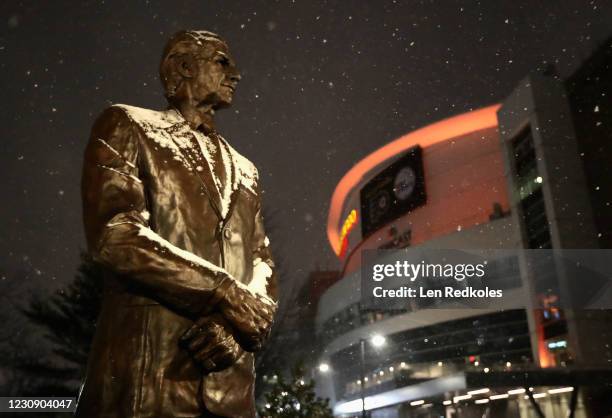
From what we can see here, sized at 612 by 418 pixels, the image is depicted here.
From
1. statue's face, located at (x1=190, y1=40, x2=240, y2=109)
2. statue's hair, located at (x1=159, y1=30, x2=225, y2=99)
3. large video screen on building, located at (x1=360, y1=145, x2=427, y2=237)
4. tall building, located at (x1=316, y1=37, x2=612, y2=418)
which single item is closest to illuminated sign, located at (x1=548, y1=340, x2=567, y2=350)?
tall building, located at (x1=316, y1=37, x2=612, y2=418)

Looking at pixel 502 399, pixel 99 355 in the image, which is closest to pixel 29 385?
pixel 99 355

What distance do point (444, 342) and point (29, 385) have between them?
26.5 metres

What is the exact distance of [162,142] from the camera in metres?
1.87

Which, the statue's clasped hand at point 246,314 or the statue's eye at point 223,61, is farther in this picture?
the statue's eye at point 223,61

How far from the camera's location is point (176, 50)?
6.82ft

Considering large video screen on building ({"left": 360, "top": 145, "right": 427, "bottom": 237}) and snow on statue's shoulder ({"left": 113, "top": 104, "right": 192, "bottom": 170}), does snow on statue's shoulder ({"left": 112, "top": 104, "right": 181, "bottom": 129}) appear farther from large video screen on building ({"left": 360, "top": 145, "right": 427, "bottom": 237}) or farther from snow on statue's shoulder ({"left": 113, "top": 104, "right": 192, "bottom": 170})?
large video screen on building ({"left": 360, "top": 145, "right": 427, "bottom": 237})

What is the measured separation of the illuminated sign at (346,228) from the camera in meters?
54.9

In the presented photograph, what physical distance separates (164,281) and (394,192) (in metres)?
47.8

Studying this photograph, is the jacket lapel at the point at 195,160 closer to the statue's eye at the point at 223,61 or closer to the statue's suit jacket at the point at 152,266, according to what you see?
the statue's suit jacket at the point at 152,266

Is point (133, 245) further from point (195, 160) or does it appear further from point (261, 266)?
point (261, 266)

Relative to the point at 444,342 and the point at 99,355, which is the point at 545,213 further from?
the point at 99,355

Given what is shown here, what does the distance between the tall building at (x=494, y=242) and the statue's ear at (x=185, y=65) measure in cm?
1905

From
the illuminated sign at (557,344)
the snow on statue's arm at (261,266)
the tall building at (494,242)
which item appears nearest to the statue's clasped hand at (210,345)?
the snow on statue's arm at (261,266)

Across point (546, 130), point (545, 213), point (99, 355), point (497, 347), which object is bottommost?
point (99, 355)
